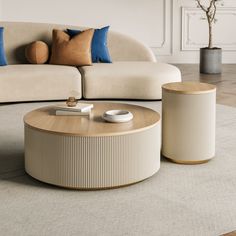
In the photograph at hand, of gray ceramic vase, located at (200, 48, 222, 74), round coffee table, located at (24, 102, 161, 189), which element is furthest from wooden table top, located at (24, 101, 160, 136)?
gray ceramic vase, located at (200, 48, 222, 74)

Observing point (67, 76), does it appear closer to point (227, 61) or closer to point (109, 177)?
point (109, 177)

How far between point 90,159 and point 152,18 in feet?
18.2

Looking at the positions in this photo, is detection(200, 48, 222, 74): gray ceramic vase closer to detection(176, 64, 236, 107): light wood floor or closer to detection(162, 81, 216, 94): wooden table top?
detection(176, 64, 236, 107): light wood floor

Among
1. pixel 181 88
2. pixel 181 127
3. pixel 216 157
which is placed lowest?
pixel 216 157

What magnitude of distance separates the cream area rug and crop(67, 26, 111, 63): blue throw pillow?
2465 mm

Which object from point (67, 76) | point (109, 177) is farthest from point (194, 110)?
point (67, 76)

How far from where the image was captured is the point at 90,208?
2.62 meters

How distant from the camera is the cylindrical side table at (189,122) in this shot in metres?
3.22

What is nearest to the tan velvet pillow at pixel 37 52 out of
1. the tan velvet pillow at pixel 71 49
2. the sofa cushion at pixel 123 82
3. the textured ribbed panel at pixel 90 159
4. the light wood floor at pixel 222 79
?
the tan velvet pillow at pixel 71 49

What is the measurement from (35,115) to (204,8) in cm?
530

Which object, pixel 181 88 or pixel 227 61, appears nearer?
pixel 181 88

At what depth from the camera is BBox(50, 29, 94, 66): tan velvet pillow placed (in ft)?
18.0

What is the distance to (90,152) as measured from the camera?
9.14ft

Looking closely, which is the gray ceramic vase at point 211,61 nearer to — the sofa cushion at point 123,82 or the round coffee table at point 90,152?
the sofa cushion at point 123,82
